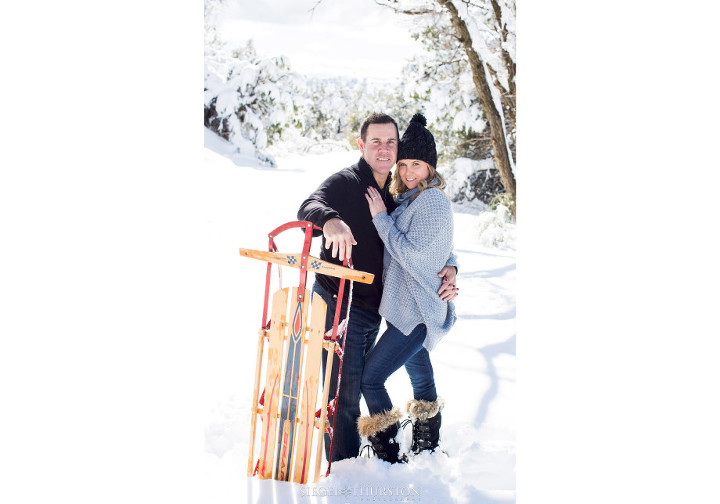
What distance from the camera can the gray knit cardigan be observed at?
201 cm

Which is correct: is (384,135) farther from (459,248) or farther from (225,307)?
(459,248)

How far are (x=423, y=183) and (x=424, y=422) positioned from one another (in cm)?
108

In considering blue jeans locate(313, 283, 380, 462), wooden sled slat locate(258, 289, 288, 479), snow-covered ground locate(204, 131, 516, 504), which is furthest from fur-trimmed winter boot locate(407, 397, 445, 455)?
wooden sled slat locate(258, 289, 288, 479)

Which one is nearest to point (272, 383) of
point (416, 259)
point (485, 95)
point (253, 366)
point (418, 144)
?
point (416, 259)

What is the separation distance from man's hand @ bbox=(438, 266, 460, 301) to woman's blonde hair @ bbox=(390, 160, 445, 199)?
0.34 metres

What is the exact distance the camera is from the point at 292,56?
286cm

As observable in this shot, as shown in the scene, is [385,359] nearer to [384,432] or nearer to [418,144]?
[384,432]

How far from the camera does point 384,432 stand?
7.28ft

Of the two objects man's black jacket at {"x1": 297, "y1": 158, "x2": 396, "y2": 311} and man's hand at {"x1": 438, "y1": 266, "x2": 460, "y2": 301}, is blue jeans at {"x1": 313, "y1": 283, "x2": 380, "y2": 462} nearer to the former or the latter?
man's black jacket at {"x1": 297, "y1": 158, "x2": 396, "y2": 311}

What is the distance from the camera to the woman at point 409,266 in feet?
6.62

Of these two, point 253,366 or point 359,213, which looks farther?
point 253,366

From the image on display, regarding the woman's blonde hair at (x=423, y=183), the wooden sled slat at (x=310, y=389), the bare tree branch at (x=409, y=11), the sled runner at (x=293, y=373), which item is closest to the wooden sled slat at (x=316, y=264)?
the sled runner at (x=293, y=373)

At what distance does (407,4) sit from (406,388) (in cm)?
227

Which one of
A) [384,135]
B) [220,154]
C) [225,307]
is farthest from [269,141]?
[384,135]
